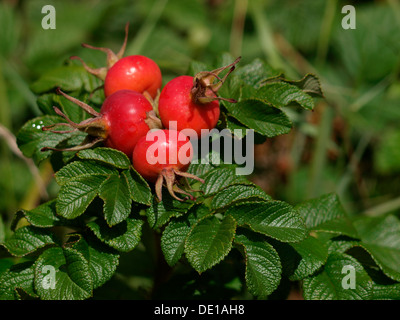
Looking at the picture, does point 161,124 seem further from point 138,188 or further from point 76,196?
point 76,196

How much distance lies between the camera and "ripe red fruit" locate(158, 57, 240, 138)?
1.14 m

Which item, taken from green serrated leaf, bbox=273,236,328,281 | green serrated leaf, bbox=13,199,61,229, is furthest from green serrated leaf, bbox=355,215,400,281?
green serrated leaf, bbox=13,199,61,229

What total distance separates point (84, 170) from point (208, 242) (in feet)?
1.25

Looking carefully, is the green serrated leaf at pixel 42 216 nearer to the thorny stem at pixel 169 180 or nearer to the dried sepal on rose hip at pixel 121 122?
the dried sepal on rose hip at pixel 121 122

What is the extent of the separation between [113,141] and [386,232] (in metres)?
0.95

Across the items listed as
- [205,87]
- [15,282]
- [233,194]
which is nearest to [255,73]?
[205,87]

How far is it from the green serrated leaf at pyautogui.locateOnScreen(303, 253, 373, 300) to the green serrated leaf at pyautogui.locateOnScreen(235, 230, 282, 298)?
6.6 inches

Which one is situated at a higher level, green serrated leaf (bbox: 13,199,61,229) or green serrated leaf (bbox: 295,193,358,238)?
green serrated leaf (bbox: 295,193,358,238)

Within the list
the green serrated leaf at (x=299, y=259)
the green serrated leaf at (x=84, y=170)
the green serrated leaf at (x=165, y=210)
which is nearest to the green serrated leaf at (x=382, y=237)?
the green serrated leaf at (x=299, y=259)

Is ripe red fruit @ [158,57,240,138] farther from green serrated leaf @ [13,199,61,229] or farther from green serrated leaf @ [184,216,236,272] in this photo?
green serrated leaf @ [13,199,61,229]

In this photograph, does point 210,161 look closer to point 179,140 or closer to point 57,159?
point 179,140

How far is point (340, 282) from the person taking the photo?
1.22m

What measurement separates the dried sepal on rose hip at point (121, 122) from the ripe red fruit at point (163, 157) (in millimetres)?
48

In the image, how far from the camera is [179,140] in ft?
3.67
